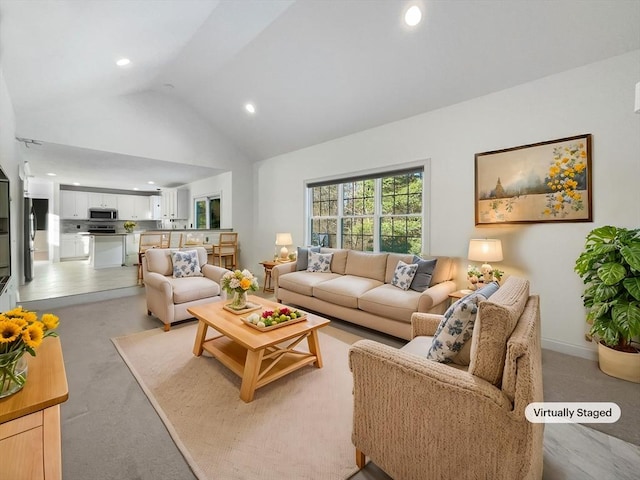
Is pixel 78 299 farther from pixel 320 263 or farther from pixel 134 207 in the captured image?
pixel 134 207

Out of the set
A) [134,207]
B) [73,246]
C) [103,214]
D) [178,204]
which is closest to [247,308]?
[178,204]

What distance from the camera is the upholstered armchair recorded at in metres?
1.01

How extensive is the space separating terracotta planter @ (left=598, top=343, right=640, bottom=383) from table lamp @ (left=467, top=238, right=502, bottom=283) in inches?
40.6

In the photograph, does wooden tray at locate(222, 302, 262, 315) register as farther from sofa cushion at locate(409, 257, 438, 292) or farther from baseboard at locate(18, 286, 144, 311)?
baseboard at locate(18, 286, 144, 311)

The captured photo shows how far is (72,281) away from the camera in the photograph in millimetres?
5117

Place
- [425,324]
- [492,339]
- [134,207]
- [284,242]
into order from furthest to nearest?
[134,207]
[284,242]
[425,324]
[492,339]

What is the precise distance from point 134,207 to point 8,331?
384 inches

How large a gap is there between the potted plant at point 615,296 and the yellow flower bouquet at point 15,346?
3441mm

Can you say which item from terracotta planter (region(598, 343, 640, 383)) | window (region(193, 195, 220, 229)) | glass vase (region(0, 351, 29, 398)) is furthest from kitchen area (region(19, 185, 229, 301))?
terracotta planter (region(598, 343, 640, 383))

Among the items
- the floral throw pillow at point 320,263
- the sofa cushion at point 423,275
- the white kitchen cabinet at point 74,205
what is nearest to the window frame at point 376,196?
the sofa cushion at point 423,275

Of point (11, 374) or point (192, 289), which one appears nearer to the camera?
point (11, 374)

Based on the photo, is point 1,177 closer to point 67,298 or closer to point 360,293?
point 67,298

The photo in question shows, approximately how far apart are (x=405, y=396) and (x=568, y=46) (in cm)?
329

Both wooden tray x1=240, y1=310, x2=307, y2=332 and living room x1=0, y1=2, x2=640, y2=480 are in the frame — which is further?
living room x1=0, y1=2, x2=640, y2=480
